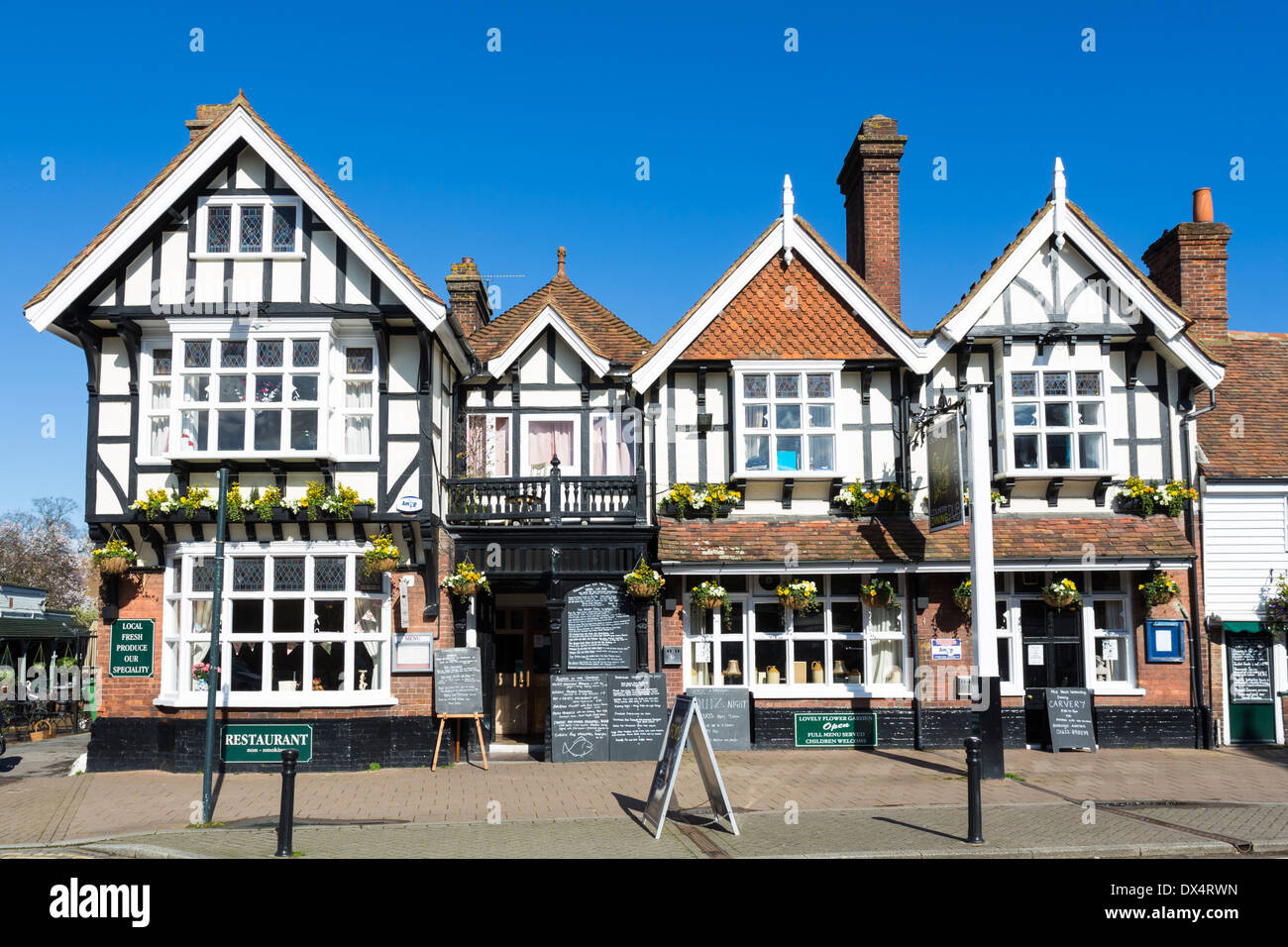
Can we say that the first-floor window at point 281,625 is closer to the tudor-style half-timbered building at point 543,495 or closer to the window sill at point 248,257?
the tudor-style half-timbered building at point 543,495

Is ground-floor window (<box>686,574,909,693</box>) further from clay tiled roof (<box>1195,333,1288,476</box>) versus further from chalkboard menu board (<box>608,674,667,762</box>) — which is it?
clay tiled roof (<box>1195,333,1288,476</box>)

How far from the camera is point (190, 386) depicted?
15.5 m

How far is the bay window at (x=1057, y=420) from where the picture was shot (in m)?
17.0

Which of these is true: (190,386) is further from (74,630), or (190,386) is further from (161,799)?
(74,630)

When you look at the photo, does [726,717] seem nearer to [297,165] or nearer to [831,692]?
[831,692]

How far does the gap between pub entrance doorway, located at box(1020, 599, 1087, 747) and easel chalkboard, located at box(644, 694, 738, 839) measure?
317 inches

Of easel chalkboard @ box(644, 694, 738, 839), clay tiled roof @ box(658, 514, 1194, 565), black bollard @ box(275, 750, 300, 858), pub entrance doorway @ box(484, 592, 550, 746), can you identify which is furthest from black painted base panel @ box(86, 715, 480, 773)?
easel chalkboard @ box(644, 694, 738, 839)

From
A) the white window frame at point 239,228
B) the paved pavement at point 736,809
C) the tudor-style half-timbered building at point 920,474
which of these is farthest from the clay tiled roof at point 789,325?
the paved pavement at point 736,809

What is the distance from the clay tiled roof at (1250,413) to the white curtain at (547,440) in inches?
432

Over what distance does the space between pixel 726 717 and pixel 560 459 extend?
5298 millimetres

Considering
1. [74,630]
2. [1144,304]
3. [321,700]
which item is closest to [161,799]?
[321,700]
